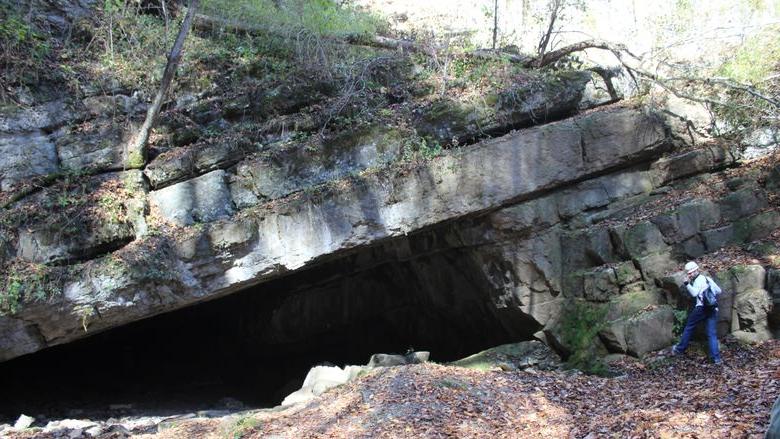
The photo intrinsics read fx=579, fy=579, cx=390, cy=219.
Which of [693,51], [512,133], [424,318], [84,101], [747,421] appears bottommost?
[747,421]

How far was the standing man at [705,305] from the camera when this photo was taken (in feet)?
25.7

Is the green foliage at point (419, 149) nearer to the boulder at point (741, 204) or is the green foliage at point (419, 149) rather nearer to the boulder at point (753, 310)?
the boulder at point (741, 204)

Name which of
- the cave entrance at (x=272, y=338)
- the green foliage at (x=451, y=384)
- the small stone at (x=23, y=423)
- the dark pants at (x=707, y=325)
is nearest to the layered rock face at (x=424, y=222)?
the dark pants at (x=707, y=325)

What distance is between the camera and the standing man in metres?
7.84

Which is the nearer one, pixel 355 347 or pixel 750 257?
pixel 750 257

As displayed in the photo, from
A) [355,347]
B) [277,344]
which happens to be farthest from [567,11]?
[277,344]

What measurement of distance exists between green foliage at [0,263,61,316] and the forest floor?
2.79 m

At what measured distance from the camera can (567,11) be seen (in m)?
16.1

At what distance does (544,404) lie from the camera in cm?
748

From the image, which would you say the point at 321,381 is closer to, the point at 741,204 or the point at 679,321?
the point at 679,321

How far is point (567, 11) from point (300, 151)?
9880mm

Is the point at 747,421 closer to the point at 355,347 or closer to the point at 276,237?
the point at 276,237

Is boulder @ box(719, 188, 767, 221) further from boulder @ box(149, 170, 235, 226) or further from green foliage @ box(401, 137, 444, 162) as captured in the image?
boulder @ box(149, 170, 235, 226)

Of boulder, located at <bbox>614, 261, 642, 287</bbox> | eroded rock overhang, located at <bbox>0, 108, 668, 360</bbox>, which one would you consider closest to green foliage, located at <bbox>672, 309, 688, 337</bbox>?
boulder, located at <bbox>614, 261, 642, 287</bbox>
